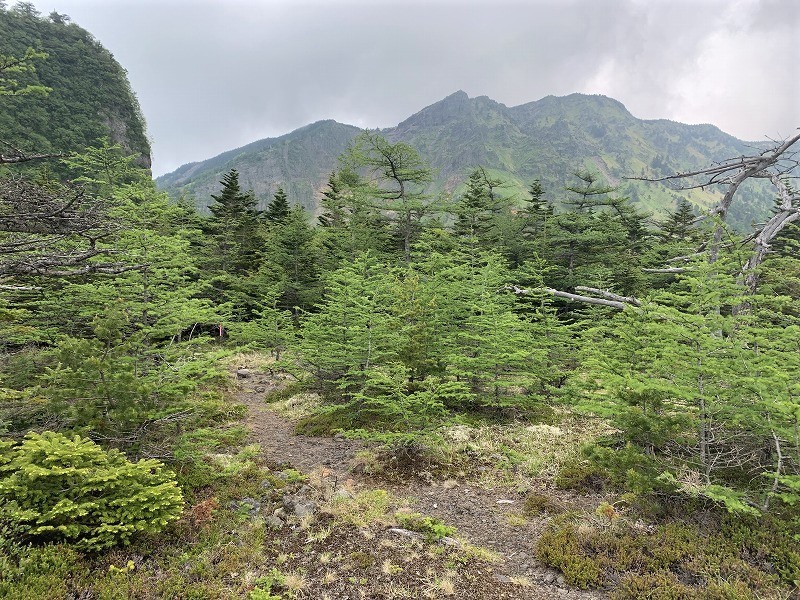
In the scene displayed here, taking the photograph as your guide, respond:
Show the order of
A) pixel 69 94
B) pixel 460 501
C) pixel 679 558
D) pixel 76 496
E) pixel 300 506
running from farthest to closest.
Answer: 1. pixel 69 94
2. pixel 460 501
3. pixel 300 506
4. pixel 679 558
5. pixel 76 496

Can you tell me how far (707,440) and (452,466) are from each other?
5482 mm

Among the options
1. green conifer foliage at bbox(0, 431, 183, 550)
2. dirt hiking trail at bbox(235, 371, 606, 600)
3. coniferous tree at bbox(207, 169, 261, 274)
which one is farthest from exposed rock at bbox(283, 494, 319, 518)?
coniferous tree at bbox(207, 169, 261, 274)

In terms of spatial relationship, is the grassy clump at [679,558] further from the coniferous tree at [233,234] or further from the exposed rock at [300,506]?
the coniferous tree at [233,234]

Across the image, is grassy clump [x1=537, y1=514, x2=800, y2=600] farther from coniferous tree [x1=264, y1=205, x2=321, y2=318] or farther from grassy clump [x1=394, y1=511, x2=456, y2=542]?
coniferous tree [x1=264, y1=205, x2=321, y2=318]

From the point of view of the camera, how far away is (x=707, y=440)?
260 inches

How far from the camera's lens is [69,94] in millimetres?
68125

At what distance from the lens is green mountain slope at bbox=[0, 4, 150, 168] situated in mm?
58594

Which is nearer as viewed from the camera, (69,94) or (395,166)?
(395,166)

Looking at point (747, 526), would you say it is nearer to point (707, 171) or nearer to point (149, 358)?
point (707, 171)

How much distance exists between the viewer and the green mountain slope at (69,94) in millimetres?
58594

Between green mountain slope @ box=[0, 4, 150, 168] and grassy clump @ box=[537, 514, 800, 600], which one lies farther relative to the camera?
green mountain slope @ box=[0, 4, 150, 168]

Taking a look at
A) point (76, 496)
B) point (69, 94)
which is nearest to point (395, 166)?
point (76, 496)

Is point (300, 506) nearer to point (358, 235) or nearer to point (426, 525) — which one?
point (426, 525)

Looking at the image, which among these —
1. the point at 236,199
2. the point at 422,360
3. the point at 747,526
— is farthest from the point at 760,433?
the point at 236,199
